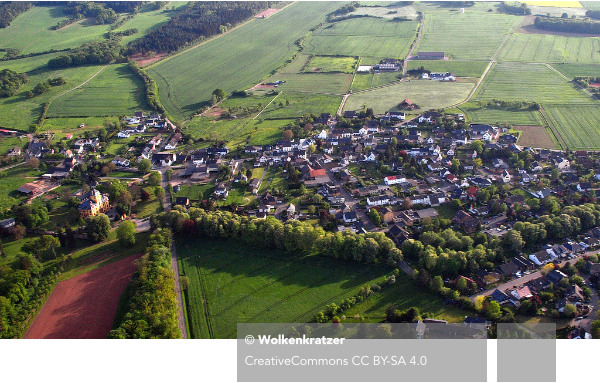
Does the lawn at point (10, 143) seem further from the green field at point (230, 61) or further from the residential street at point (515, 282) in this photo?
the residential street at point (515, 282)

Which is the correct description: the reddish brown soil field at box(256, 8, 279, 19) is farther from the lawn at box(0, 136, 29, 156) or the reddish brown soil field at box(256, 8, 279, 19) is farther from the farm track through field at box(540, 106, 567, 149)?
the farm track through field at box(540, 106, 567, 149)

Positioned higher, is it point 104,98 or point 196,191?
point 104,98

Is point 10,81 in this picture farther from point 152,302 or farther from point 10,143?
point 152,302

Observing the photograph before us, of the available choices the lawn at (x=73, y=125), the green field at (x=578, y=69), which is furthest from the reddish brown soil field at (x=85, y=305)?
the green field at (x=578, y=69)

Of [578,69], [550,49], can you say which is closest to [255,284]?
[578,69]

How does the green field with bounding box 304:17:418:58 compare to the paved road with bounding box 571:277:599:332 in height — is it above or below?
above

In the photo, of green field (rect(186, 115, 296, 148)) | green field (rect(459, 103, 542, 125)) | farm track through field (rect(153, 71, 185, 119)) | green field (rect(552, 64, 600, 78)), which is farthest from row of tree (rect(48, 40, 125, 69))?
green field (rect(552, 64, 600, 78))
